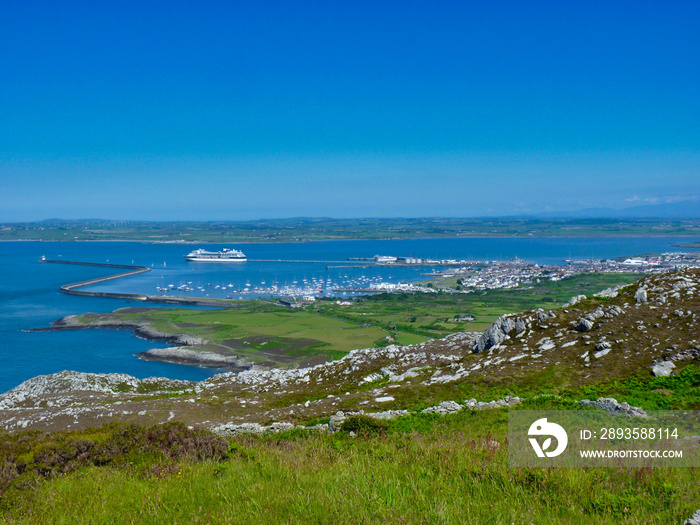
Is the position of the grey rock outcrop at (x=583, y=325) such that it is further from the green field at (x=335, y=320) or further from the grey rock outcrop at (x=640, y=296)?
the green field at (x=335, y=320)

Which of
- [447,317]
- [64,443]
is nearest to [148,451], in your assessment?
[64,443]

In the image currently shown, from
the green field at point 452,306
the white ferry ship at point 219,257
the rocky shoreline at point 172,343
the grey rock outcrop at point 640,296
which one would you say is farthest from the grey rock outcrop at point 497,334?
the white ferry ship at point 219,257

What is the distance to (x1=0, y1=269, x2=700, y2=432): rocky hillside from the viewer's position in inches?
508

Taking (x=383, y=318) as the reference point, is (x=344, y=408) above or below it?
above

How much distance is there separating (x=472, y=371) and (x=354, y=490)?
39.0 ft

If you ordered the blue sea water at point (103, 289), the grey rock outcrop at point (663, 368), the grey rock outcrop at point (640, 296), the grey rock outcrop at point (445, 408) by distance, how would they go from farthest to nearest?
1. the blue sea water at point (103, 289)
2. the grey rock outcrop at point (640, 296)
3. the grey rock outcrop at point (663, 368)
4. the grey rock outcrop at point (445, 408)

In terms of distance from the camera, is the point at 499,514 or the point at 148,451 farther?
the point at 148,451

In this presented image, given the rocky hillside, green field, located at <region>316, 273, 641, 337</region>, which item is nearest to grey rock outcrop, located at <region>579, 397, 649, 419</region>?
the rocky hillside

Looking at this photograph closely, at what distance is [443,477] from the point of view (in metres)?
4.92

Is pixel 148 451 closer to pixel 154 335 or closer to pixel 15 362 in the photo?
pixel 15 362

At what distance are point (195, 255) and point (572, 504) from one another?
577 feet

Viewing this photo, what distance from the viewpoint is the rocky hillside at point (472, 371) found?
508 inches

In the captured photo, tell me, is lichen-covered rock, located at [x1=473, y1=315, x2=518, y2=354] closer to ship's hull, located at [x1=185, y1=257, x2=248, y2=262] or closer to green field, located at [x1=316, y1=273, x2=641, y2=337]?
green field, located at [x1=316, y1=273, x2=641, y2=337]

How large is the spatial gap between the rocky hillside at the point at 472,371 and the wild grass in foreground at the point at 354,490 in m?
5.86
